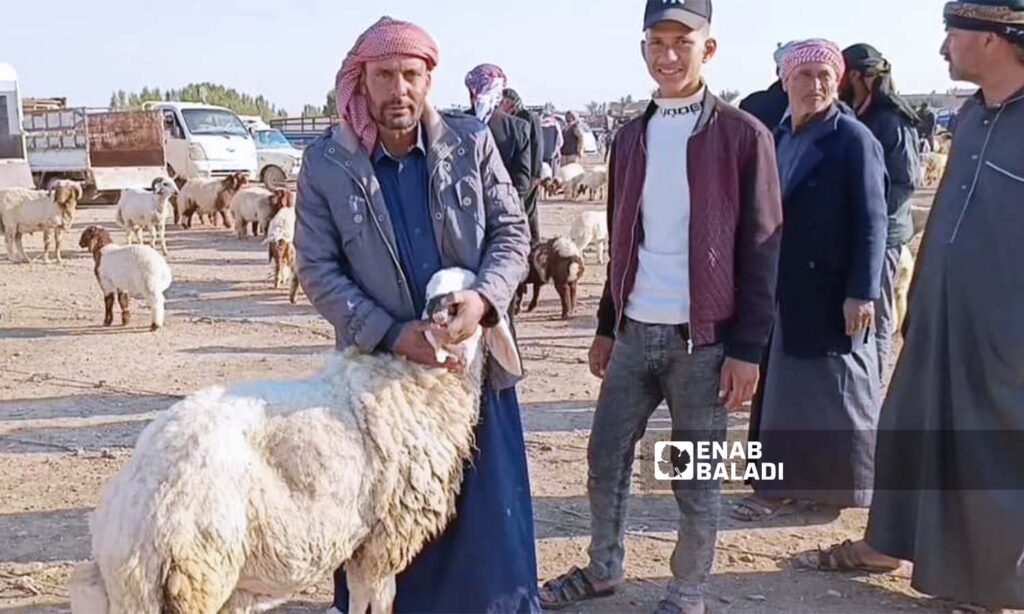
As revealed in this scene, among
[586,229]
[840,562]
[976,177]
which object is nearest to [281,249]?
[586,229]

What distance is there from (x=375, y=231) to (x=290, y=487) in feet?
2.66

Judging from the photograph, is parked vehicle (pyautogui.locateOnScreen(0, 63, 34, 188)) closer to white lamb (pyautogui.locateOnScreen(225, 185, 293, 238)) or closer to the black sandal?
white lamb (pyautogui.locateOnScreen(225, 185, 293, 238))

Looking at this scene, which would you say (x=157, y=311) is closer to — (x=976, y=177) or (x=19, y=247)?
(x=19, y=247)

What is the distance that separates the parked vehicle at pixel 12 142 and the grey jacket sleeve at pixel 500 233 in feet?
66.8

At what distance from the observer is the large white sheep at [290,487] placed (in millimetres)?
2457

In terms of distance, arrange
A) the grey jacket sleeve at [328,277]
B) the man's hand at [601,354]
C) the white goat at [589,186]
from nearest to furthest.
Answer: the grey jacket sleeve at [328,277] < the man's hand at [601,354] < the white goat at [589,186]

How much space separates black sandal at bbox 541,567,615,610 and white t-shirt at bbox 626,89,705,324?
112cm

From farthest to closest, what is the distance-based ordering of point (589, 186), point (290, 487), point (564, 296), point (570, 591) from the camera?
1. point (589, 186)
2. point (564, 296)
3. point (570, 591)
4. point (290, 487)

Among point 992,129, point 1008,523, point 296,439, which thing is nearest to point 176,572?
point 296,439

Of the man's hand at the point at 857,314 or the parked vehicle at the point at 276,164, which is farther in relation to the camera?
the parked vehicle at the point at 276,164

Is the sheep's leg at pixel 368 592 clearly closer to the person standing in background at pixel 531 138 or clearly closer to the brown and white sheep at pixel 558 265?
the person standing in background at pixel 531 138

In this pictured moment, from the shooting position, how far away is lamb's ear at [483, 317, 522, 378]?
3070mm

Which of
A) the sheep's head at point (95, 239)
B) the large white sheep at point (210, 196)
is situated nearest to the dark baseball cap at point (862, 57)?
the sheep's head at point (95, 239)

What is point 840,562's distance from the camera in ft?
13.5
